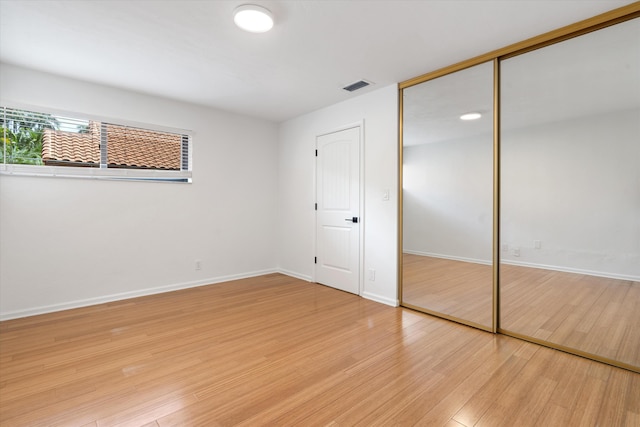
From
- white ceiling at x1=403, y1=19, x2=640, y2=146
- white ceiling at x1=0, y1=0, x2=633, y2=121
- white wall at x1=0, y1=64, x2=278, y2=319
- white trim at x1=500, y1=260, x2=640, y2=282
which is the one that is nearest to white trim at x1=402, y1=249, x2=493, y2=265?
white trim at x1=500, y1=260, x2=640, y2=282

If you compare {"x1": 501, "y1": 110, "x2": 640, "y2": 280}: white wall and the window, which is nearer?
{"x1": 501, "y1": 110, "x2": 640, "y2": 280}: white wall

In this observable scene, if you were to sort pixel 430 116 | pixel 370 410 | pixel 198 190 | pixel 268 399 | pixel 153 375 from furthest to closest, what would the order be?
1. pixel 198 190
2. pixel 430 116
3. pixel 153 375
4. pixel 268 399
5. pixel 370 410

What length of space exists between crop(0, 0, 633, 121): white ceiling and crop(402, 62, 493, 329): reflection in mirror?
14.2 inches

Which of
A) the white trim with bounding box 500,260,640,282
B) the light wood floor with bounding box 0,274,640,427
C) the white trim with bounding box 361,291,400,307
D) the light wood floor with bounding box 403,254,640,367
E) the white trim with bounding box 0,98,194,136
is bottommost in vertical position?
the light wood floor with bounding box 0,274,640,427

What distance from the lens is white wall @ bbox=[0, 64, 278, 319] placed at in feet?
10.1

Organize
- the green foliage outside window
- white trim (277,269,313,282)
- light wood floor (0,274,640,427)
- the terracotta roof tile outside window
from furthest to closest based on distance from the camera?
white trim (277,269,313,282) → the terracotta roof tile outside window → the green foliage outside window → light wood floor (0,274,640,427)

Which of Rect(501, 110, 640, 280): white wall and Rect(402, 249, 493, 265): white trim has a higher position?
Rect(501, 110, 640, 280): white wall

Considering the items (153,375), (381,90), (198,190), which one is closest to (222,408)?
(153,375)

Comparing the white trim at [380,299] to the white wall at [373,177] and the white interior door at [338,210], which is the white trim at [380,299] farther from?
the white interior door at [338,210]

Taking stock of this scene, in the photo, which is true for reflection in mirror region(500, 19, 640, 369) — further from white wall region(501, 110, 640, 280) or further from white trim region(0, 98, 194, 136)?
white trim region(0, 98, 194, 136)

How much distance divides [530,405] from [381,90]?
326 centimetres

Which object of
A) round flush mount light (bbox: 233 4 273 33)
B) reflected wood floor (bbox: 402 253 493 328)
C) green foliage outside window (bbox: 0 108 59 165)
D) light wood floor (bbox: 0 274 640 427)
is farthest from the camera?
green foliage outside window (bbox: 0 108 59 165)

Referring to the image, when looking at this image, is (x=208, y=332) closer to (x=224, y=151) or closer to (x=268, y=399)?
(x=268, y=399)

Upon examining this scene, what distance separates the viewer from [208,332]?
2.74 m
